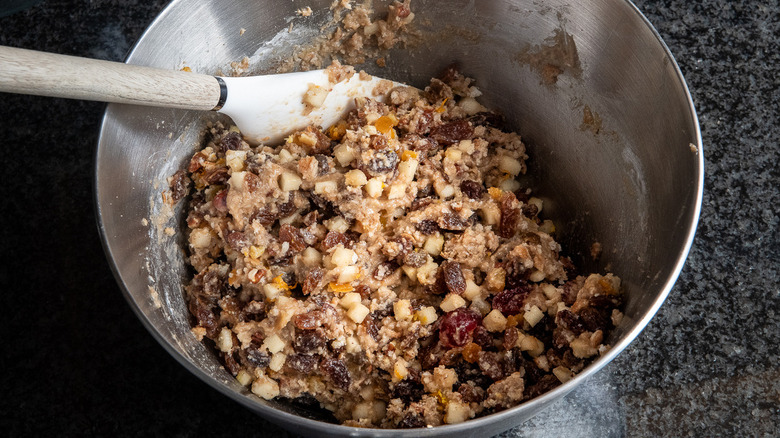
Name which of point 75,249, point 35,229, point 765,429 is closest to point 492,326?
point 765,429

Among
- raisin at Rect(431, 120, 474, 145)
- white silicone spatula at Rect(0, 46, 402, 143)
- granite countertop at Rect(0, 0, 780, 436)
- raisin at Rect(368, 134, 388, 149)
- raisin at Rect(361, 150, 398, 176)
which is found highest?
white silicone spatula at Rect(0, 46, 402, 143)

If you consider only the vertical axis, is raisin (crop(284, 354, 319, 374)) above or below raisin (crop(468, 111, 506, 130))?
below

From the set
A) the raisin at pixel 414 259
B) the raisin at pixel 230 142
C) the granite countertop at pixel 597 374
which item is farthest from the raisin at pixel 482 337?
the raisin at pixel 230 142

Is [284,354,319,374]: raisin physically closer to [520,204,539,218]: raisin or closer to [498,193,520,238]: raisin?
[498,193,520,238]: raisin

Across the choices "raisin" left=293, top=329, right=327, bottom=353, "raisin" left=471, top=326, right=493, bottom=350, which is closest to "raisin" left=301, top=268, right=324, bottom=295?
"raisin" left=293, top=329, right=327, bottom=353

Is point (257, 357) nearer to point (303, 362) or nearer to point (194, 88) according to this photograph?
point (303, 362)

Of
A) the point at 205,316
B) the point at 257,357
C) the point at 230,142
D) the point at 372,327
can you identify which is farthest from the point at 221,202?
the point at 372,327

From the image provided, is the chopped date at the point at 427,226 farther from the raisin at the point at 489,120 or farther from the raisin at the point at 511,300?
the raisin at the point at 489,120
